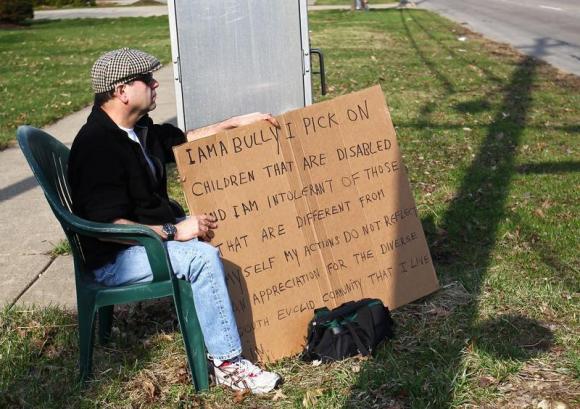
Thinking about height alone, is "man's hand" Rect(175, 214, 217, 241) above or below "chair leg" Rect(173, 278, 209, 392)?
above

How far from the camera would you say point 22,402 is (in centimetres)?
369

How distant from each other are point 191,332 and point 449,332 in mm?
1333

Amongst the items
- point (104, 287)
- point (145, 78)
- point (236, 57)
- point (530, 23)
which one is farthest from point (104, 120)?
point (530, 23)

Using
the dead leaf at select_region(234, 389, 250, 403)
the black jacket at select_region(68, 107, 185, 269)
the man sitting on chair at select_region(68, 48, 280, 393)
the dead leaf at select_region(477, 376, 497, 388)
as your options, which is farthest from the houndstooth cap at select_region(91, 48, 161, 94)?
the dead leaf at select_region(477, 376, 497, 388)

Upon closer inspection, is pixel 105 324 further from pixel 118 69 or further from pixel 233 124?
pixel 118 69

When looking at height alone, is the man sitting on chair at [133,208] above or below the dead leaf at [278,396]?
above

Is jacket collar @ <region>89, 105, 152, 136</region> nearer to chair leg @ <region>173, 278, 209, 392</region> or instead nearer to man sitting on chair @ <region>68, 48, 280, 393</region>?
man sitting on chair @ <region>68, 48, 280, 393</region>

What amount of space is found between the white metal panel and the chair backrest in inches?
54.8

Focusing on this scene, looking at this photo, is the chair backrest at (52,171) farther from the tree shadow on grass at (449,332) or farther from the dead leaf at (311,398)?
the tree shadow on grass at (449,332)

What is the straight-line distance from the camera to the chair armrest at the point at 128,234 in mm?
3482

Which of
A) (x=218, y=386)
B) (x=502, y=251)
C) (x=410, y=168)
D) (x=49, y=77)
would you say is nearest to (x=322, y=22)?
(x=49, y=77)

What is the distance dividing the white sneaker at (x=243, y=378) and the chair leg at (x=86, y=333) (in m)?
0.56

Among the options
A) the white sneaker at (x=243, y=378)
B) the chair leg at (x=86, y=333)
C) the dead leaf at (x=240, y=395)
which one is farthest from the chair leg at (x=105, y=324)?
the dead leaf at (x=240, y=395)

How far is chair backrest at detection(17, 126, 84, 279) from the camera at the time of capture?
3.53 m
